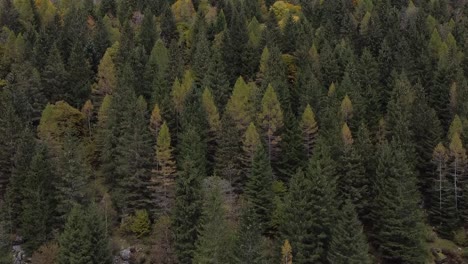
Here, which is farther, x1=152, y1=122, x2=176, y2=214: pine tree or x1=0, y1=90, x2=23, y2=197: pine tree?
x1=0, y1=90, x2=23, y2=197: pine tree

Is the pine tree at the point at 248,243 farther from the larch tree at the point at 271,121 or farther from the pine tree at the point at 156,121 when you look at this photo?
the pine tree at the point at 156,121

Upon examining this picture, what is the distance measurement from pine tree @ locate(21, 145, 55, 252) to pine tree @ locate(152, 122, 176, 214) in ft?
41.2

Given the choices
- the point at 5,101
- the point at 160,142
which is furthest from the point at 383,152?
the point at 5,101

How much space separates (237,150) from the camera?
70500 millimetres

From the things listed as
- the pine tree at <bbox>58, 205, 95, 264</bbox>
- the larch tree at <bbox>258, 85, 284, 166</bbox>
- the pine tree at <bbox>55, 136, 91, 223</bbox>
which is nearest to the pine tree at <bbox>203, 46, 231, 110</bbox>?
the larch tree at <bbox>258, 85, 284, 166</bbox>

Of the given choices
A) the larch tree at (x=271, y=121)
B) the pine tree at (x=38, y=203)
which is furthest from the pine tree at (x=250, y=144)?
the pine tree at (x=38, y=203)

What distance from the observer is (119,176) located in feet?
234

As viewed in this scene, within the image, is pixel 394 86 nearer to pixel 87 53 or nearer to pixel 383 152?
pixel 383 152

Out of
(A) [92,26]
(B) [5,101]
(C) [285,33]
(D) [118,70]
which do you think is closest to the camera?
(B) [5,101]

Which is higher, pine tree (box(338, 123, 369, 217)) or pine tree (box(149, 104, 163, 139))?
pine tree (box(149, 104, 163, 139))

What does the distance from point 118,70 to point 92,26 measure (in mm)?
34435

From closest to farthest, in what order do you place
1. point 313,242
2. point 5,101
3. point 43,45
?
point 313,242, point 5,101, point 43,45

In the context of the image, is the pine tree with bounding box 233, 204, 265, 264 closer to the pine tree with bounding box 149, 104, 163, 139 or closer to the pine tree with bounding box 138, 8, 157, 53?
the pine tree with bounding box 149, 104, 163, 139

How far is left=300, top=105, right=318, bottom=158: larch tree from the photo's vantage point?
7206cm
